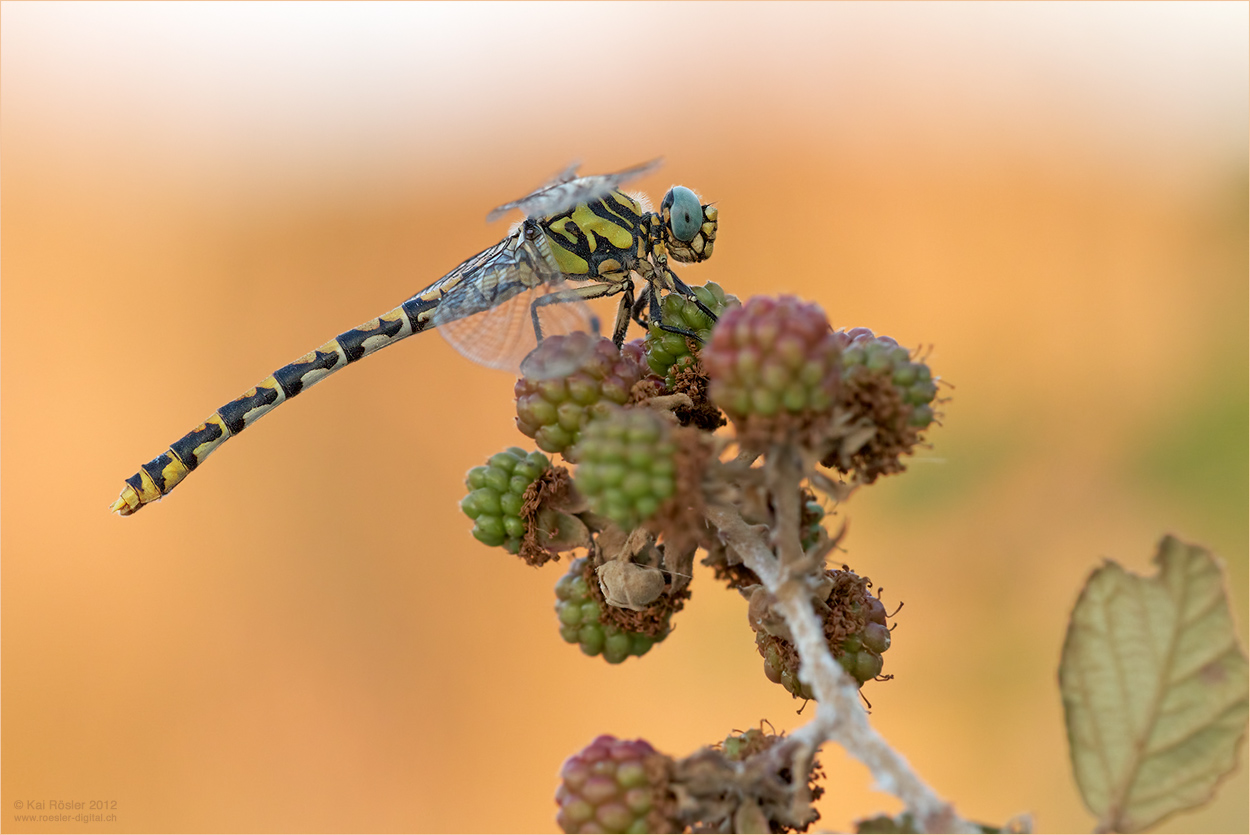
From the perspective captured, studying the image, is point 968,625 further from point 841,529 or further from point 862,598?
point 841,529

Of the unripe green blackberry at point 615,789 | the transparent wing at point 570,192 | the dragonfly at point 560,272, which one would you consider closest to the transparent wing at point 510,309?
the dragonfly at point 560,272

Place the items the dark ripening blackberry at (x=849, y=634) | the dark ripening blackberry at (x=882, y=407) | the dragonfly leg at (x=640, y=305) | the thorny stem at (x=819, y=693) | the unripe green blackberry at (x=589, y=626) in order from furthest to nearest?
the dragonfly leg at (x=640, y=305)
the unripe green blackberry at (x=589, y=626)
the dark ripening blackberry at (x=849, y=634)
the dark ripening blackberry at (x=882, y=407)
the thorny stem at (x=819, y=693)

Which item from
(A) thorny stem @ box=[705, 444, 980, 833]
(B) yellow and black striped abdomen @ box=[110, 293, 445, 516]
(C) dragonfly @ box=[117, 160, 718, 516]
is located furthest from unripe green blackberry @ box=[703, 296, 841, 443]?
(B) yellow and black striped abdomen @ box=[110, 293, 445, 516]

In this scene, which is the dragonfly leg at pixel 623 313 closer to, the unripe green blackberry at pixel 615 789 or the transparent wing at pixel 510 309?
the transparent wing at pixel 510 309

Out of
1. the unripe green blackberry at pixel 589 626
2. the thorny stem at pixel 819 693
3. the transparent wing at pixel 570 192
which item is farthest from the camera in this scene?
the transparent wing at pixel 570 192

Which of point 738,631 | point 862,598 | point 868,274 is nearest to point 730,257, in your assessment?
point 868,274

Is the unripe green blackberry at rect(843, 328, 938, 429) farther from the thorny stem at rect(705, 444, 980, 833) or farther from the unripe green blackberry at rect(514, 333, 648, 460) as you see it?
the unripe green blackberry at rect(514, 333, 648, 460)

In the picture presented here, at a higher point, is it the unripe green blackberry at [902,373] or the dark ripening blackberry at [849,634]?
the unripe green blackberry at [902,373]
